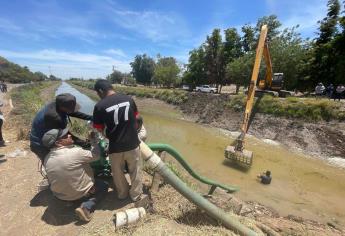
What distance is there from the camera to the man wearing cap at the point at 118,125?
3.22 m

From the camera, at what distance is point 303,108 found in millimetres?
13359

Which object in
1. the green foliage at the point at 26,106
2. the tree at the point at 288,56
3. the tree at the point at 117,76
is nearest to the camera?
the green foliage at the point at 26,106

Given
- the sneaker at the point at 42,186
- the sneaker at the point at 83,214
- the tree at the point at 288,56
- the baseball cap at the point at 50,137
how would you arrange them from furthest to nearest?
the tree at the point at 288,56, the sneaker at the point at 42,186, the sneaker at the point at 83,214, the baseball cap at the point at 50,137

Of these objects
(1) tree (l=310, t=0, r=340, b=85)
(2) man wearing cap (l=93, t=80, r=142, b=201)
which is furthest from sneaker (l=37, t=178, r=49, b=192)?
(1) tree (l=310, t=0, r=340, b=85)

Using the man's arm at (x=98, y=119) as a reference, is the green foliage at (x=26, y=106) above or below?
below

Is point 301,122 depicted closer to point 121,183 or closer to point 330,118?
point 330,118

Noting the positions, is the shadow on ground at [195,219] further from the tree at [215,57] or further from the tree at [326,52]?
the tree at [215,57]

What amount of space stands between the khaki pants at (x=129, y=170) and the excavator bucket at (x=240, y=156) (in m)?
5.78

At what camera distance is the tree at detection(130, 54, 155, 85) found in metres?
60.6

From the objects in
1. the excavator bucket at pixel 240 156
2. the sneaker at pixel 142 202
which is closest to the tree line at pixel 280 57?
the excavator bucket at pixel 240 156

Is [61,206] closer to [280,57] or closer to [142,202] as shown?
[142,202]

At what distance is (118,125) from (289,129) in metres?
12.4

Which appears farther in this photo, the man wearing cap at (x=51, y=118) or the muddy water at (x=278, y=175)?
the muddy water at (x=278, y=175)

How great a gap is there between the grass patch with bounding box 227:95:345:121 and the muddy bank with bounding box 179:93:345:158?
373mm
